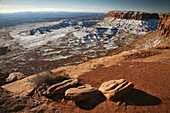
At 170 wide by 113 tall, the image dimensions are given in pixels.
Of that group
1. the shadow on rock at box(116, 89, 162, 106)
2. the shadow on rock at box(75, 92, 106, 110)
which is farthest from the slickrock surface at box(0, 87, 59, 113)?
the shadow on rock at box(116, 89, 162, 106)

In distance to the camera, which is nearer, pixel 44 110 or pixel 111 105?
pixel 44 110

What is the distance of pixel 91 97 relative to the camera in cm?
612

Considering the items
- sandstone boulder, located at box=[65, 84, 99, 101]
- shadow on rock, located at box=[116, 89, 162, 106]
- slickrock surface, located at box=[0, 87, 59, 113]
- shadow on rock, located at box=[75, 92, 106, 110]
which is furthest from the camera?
sandstone boulder, located at box=[65, 84, 99, 101]

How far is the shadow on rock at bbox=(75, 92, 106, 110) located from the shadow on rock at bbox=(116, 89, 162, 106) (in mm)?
1231

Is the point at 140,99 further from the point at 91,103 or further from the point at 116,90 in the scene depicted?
the point at 91,103

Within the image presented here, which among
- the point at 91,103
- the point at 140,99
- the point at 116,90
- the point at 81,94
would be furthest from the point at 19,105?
the point at 140,99

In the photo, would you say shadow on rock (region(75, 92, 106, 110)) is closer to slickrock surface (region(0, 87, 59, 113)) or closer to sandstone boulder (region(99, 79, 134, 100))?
sandstone boulder (region(99, 79, 134, 100))

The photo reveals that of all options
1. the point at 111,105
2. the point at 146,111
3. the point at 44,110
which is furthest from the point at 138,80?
the point at 44,110

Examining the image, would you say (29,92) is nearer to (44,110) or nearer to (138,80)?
(44,110)

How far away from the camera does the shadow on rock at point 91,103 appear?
567cm

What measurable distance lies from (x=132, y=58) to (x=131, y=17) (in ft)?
240

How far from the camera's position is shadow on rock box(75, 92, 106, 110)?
5.67m

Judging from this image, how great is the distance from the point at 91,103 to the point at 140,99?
285 cm

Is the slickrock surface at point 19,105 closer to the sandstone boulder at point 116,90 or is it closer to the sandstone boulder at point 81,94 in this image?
the sandstone boulder at point 81,94
